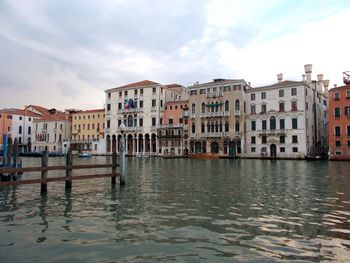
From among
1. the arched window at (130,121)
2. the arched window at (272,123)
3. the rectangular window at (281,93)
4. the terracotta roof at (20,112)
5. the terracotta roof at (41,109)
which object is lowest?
the arched window at (272,123)

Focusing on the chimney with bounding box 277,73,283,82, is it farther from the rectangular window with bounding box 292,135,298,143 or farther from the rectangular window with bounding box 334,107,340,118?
the rectangular window with bounding box 334,107,340,118

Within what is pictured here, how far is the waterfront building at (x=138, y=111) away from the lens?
2625 inches

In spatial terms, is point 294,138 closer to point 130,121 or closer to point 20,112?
point 130,121

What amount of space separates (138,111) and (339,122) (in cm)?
3731

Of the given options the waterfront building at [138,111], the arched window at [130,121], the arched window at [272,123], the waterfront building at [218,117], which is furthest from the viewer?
the arched window at [130,121]

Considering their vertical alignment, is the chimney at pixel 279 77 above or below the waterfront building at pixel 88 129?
above

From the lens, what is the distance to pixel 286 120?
2063 inches

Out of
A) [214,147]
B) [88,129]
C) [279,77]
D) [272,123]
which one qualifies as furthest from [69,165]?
[88,129]

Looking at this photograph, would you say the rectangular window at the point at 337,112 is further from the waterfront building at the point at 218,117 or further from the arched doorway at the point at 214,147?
the arched doorway at the point at 214,147

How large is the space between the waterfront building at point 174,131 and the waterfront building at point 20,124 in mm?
37370

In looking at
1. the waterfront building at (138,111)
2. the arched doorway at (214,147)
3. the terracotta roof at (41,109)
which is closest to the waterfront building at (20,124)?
the terracotta roof at (41,109)

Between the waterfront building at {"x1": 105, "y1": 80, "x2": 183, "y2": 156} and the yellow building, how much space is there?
426cm

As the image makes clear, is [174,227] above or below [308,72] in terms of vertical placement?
below

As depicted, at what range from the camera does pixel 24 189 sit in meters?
14.1
